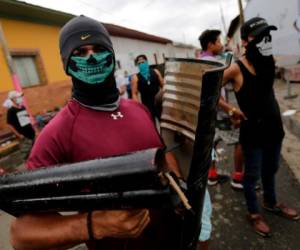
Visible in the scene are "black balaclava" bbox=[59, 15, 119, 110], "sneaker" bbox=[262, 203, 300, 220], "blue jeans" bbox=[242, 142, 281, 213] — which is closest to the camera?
"black balaclava" bbox=[59, 15, 119, 110]

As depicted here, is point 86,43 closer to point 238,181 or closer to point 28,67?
point 238,181

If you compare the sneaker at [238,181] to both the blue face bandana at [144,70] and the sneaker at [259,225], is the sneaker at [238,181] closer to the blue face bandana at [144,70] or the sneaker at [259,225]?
the sneaker at [259,225]

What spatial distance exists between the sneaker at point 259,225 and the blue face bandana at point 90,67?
208cm

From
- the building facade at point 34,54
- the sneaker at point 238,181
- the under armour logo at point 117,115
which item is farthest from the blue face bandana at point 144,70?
the building facade at point 34,54

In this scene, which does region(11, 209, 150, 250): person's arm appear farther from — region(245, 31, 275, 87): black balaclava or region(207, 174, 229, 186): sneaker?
region(207, 174, 229, 186): sneaker

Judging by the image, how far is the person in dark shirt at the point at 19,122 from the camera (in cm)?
668

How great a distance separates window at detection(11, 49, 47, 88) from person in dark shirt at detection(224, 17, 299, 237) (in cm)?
950

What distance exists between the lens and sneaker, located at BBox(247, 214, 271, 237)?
247 centimetres

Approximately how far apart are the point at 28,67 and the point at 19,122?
15.2 ft

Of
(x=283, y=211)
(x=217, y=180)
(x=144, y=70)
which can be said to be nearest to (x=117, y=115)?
(x=283, y=211)

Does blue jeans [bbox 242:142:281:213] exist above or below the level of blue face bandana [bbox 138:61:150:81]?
below

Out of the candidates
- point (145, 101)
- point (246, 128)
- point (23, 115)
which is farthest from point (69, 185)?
point (23, 115)

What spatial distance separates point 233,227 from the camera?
270cm

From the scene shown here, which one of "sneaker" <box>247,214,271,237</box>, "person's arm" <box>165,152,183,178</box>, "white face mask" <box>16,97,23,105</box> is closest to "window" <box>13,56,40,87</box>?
"white face mask" <box>16,97,23,105</box>
